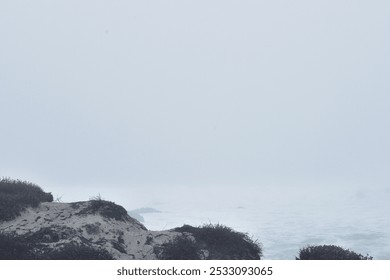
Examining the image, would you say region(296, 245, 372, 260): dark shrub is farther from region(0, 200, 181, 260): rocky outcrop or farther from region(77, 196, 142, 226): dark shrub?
region(77, 196, 142, 226): dark shrub

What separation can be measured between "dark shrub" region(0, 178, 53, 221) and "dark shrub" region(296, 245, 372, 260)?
39.2 feet

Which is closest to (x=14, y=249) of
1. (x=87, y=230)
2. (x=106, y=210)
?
(x=87, y=230)

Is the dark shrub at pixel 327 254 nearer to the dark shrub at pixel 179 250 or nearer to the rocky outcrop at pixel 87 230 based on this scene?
the dark shrub at pixel 179 250

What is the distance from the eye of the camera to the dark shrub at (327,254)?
16.5 meters

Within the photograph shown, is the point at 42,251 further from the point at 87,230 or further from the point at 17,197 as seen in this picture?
the point at 17,197

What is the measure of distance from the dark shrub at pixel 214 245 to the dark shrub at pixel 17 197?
6.80 metres

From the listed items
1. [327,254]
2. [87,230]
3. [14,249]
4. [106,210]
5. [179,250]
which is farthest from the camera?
[106,210]

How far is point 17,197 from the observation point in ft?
65.8

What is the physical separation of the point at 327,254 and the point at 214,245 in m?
4.28

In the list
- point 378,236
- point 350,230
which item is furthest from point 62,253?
point 350,230

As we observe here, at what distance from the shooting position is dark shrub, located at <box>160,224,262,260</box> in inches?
650
